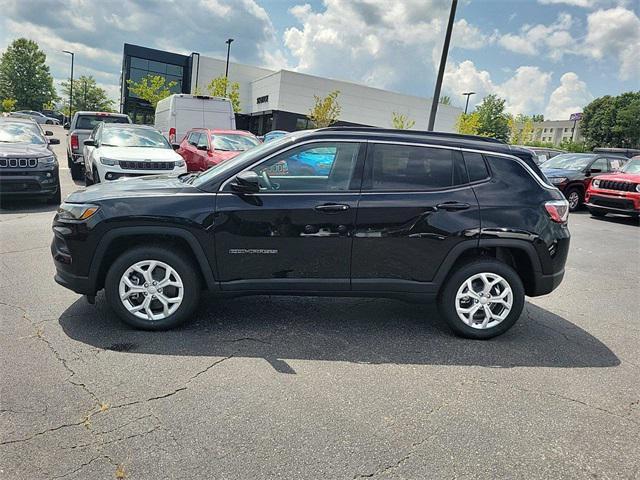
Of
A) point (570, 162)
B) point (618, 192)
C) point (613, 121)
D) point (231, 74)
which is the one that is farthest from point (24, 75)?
point (613, 121)

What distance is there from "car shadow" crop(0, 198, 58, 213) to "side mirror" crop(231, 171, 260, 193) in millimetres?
6872

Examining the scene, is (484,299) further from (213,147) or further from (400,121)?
(400,121)

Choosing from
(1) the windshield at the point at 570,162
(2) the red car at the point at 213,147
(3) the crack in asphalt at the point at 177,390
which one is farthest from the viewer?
(1) the windshield at the point at 570,162

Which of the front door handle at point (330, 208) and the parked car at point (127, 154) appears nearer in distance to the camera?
the front door handle at point (330, 208)

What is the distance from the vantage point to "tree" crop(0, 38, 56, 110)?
64562 mm

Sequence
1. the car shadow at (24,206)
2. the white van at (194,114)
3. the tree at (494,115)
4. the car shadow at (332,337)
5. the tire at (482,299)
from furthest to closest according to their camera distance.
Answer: the tree at (494,115) → the white van at (194,114) → the car shadow at (24,206) → the tire at (482,299) → the car shadow at (332,337)

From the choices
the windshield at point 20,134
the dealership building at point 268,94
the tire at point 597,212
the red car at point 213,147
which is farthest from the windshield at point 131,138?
the dealership building at point 268,94

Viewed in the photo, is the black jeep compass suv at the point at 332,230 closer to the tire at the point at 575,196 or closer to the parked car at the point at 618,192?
the parked car at the point at 618,192

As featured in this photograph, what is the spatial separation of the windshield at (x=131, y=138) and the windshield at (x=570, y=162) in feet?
39.9

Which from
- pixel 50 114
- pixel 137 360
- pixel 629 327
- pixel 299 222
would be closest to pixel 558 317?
pixel 629 327

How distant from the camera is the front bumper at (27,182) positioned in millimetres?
8734

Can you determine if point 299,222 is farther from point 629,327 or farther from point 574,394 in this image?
point 629,327

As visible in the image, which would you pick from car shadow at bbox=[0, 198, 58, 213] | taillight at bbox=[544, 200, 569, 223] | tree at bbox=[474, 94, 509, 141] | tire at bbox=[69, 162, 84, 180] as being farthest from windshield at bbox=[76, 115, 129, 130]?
tree at bbox=[474, 94, 509, 141]

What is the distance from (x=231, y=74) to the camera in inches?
1972
